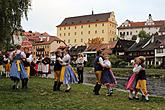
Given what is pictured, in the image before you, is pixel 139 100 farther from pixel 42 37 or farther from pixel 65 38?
pixel 65 38

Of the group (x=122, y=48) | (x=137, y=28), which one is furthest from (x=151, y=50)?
(x=137, y=28)

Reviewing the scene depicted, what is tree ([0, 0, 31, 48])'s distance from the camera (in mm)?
15744

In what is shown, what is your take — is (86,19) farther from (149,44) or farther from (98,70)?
(98,70)

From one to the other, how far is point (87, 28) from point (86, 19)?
4868mm

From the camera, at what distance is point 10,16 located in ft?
54.0

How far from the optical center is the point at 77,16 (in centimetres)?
19712

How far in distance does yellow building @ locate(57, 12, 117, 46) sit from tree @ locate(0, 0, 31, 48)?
160 metres

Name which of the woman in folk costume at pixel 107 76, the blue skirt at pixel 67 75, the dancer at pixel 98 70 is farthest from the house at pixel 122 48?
the woman in folk costume at pixel 107 76

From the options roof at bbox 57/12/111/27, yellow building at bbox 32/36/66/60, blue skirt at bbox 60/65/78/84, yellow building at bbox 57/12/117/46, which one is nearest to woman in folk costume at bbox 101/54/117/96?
blue skirt at bbox 60/65/78/84

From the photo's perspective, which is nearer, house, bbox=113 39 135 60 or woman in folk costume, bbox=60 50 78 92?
woman in folk costume, bbox=60 50 78 92

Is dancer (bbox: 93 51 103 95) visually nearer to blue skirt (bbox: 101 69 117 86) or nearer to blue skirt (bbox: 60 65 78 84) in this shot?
blue skirt (bbox: 101 69 117 86)

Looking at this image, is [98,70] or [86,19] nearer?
[98,70]

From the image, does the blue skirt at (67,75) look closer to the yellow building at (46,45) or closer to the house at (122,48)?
the house at (122,48)

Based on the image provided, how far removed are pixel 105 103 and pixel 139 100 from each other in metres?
2.14
